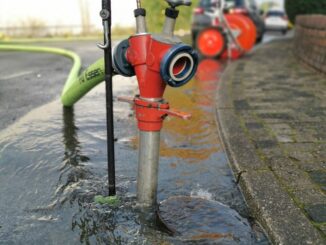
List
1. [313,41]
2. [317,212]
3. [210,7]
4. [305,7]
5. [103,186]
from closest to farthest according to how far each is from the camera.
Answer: [317,212] → [103,186] → [313,41] → [305,7] → [210,7]

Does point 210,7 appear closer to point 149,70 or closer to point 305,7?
point 305,7

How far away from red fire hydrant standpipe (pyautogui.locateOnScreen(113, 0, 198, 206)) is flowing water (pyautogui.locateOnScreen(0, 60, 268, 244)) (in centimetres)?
29

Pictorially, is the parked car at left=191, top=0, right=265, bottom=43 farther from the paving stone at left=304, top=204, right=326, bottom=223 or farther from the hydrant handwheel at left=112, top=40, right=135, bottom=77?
the paving stone at left=304, top=204, right=326, bottom=223

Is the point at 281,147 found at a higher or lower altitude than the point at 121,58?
lower

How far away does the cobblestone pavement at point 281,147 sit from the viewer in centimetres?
271

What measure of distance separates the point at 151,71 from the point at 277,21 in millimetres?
25928

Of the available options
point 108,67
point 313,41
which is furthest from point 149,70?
point 313,41

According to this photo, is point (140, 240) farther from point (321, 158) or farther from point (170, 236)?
point (321, 158)

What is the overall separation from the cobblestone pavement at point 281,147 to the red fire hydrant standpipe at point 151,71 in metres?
0.73

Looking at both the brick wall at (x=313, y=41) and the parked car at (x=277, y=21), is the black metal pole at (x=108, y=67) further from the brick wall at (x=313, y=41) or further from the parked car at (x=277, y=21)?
the parked car at (x=277, y=21)

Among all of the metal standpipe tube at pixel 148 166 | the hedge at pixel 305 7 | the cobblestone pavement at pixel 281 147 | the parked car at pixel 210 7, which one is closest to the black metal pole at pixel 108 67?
the metal standpipe tube at pixel 148 166

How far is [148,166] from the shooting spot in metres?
2.84

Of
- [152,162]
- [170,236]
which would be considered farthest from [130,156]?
[170,236]

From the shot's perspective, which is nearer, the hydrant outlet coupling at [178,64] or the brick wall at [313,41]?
the hydrant outlet coupling at [178,64]
